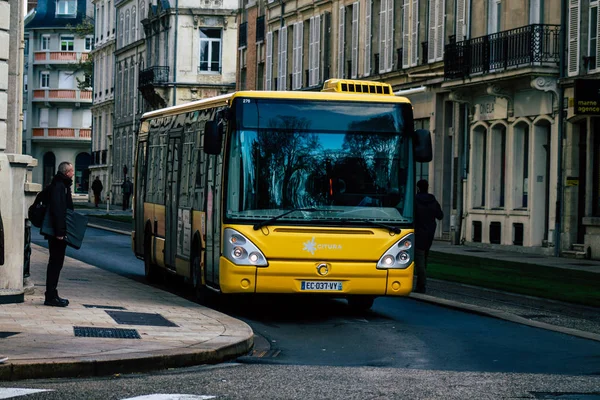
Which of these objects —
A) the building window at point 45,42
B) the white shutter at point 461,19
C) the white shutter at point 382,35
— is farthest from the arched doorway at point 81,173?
the white shutter at point 461,19

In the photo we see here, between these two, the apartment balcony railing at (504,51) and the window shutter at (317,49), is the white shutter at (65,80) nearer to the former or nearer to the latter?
the window shutter at (317,49)

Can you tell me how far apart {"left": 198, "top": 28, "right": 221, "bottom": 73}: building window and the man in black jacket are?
6413 cm

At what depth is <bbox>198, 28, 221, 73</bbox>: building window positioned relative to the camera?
80875mm

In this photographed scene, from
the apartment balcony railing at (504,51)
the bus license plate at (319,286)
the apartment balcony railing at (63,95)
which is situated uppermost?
the apartment balcony railing at (63,95)

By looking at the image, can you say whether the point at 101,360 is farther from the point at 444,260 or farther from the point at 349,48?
the point at 349,48

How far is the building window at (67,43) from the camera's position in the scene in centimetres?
12631

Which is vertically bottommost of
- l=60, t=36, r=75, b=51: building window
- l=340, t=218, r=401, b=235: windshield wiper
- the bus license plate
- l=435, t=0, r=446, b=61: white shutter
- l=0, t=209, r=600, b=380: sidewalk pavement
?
l=0, t=209, r=600, b=380: sidewalk pavement

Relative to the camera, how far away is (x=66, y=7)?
12750 centimetres

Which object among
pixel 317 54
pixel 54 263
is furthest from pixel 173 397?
pixel 317 54

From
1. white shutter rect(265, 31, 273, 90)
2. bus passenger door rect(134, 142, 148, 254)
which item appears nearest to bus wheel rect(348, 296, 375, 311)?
bus passenger door rect(134, 142, 148, 254)

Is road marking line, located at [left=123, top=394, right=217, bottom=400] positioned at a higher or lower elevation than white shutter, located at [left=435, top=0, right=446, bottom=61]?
lower

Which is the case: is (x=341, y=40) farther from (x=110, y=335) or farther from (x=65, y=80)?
(x=65, y=80)

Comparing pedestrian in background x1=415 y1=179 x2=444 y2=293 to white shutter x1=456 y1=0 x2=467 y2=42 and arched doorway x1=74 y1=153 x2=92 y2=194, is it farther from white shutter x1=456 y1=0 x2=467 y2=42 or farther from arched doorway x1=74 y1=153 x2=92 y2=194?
arched doorway x1=74 y1=153 x2=92 y2=194

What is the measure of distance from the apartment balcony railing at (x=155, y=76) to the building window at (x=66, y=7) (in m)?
47.3
